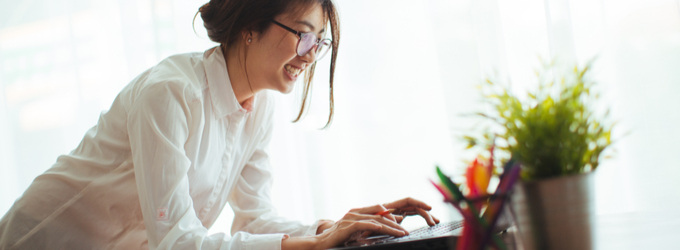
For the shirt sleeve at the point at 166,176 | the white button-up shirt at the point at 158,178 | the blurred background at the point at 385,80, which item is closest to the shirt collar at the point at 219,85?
the white button-up shirt at the point at 158,178

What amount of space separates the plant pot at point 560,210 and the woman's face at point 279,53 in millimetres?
835

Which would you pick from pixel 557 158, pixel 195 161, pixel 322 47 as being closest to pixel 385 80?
pixel 322 47

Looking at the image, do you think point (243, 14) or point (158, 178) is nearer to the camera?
point (158, 178)

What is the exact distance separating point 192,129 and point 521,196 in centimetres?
78

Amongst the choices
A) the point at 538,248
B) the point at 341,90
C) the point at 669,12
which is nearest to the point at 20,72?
the point at 341,90

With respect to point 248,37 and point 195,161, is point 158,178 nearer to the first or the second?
point 195,161

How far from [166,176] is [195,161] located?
172mm

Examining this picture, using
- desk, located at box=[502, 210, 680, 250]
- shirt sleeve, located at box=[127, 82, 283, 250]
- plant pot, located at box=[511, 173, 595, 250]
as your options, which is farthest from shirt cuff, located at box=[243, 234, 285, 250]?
plant pot, located at box=[511, 173, 595, 250]

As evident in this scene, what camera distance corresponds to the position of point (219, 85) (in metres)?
1.10

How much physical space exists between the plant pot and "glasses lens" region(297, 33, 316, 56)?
0.82 meters

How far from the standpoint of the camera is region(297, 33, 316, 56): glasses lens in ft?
3.69

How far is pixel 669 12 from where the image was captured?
53.7 inches

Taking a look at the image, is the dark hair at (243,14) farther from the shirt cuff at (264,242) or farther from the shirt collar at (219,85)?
the shirt cuff at (264,242)

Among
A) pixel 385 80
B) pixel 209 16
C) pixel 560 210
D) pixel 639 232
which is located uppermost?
pixel 209 16
